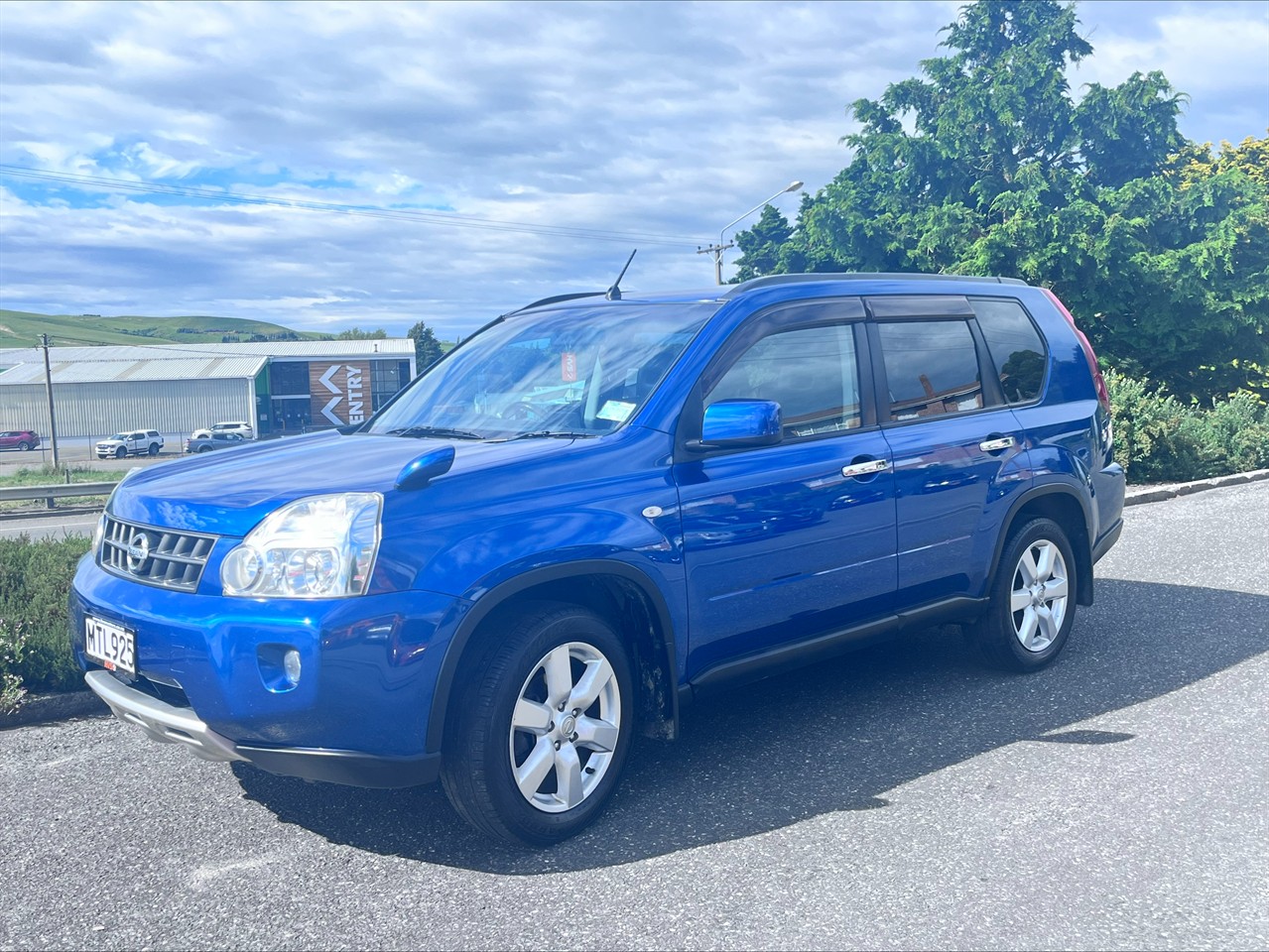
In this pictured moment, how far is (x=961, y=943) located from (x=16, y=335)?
202089mm

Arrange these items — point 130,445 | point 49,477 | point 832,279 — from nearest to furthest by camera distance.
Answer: point 832,279 → point 49,477 → point 130,445

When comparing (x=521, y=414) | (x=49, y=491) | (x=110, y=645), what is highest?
(x=521, y=414)

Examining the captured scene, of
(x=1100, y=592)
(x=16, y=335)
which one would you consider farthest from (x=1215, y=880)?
(x=16, y=335)

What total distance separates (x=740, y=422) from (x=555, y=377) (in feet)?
3.11

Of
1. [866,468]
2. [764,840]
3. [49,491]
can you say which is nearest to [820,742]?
[764,840]

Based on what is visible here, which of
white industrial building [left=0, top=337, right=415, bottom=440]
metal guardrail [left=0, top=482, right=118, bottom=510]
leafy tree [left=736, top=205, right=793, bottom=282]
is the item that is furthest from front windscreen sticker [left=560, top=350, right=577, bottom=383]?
white industrial building [left=0, top=337, right=415, bottom=440]

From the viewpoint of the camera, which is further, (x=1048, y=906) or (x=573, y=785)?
(x=573, y=785)

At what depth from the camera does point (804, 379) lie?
4629mm

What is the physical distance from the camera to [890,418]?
4.87 meters

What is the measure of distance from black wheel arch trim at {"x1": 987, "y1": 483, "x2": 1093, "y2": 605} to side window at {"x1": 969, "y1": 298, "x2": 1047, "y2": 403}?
47 centimetres

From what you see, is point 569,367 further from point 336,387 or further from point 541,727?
point 336,387

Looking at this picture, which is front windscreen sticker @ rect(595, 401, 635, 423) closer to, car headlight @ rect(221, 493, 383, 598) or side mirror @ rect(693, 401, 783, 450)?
side mirror @ rect(693, 401, 783, 450)

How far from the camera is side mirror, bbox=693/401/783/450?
13.0 feet

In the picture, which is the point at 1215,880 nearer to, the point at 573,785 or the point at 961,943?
the point at 961,943
